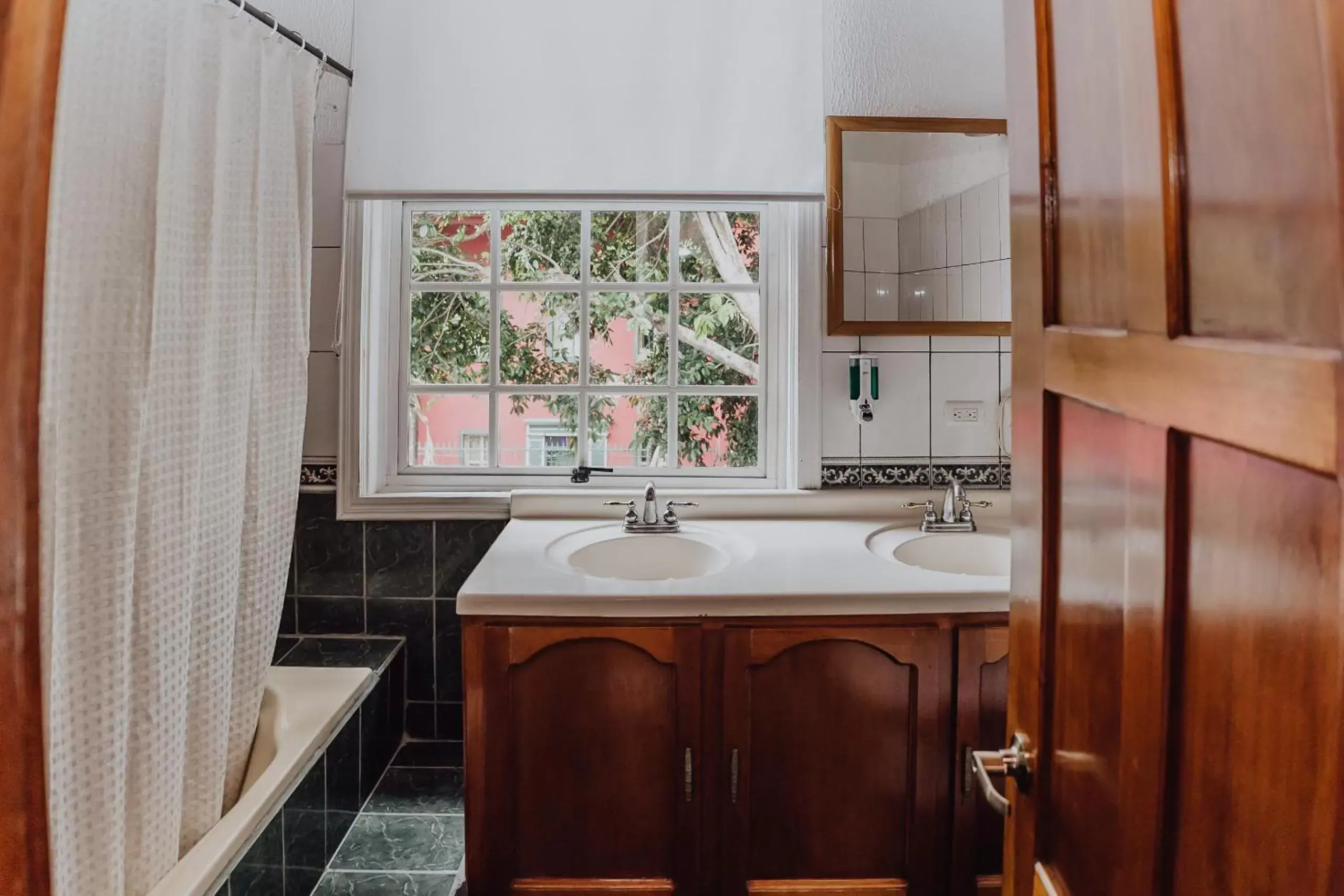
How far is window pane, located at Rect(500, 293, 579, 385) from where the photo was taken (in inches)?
86.5

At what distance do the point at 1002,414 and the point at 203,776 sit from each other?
1.90 metres

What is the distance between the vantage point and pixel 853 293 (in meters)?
1.98

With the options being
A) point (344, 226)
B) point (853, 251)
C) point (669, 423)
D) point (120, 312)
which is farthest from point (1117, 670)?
point (344, 226)

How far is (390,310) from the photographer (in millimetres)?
2146

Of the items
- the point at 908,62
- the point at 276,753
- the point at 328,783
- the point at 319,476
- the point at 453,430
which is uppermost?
the point at 908,62

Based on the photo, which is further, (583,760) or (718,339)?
(718,339)

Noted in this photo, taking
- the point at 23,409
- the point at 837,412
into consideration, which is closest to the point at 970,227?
the point at 837,412

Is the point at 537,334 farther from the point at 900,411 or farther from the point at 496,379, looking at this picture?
the point at 900,411

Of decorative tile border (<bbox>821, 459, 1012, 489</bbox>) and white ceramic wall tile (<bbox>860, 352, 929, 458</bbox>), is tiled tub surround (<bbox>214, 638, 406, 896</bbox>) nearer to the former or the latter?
decorative tile border (<bbox>821, 459, 1012, 489</bbox>)

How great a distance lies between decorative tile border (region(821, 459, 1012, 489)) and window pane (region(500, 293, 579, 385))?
0.74m

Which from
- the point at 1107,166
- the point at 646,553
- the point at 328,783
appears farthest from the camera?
the point at 646,553

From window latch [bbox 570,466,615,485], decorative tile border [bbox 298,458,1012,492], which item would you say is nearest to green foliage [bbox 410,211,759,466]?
window latch [bbox 570,466,615,485]

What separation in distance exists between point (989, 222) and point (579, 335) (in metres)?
1.07

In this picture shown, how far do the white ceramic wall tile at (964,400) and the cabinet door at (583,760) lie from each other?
101 centimetres
